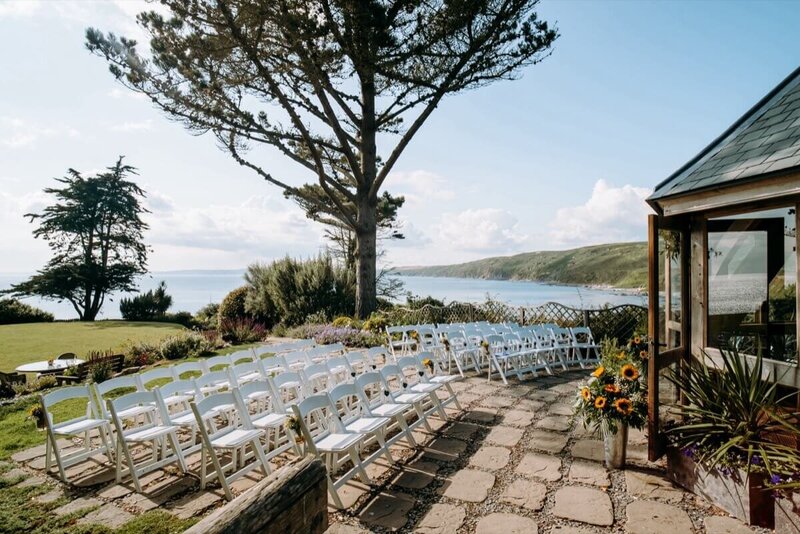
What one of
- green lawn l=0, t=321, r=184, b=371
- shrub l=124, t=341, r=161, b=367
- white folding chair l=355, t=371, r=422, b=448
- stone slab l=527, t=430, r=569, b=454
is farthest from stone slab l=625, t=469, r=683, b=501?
green lawn l=0, t=321, r=184, b=371

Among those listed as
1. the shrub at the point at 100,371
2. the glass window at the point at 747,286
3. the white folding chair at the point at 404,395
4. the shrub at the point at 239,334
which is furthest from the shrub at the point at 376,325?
the glass window at the point at 747,286

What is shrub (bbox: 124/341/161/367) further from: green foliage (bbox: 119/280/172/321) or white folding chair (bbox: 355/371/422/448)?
green foliage (bbox: 119/280/172/321)

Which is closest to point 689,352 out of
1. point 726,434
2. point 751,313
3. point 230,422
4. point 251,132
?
point 751,313

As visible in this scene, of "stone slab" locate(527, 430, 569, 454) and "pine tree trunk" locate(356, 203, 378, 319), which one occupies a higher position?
"pine tree trunk" locate(356, 203, 378, 319)

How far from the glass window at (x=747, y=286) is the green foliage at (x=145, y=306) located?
21425mm

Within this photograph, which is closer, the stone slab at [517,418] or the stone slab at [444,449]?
the stone slab at [444,449]

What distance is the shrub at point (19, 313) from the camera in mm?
18625

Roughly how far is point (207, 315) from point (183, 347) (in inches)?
418

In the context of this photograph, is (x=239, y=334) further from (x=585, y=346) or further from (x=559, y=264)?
(x=559, y=264)

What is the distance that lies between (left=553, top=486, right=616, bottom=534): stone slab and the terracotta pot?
2.33 ft

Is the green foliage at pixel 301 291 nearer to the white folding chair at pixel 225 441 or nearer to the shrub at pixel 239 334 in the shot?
the shrub at pixel 239 334

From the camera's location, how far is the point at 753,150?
13.0ft

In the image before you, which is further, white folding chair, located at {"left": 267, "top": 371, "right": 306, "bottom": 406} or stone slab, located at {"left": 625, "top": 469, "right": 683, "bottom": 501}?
white folding chair, located at {"left": 267, "top": 371, "right": 306, "bottom": 406}

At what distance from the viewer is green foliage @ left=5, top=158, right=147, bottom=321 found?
80.3ft
